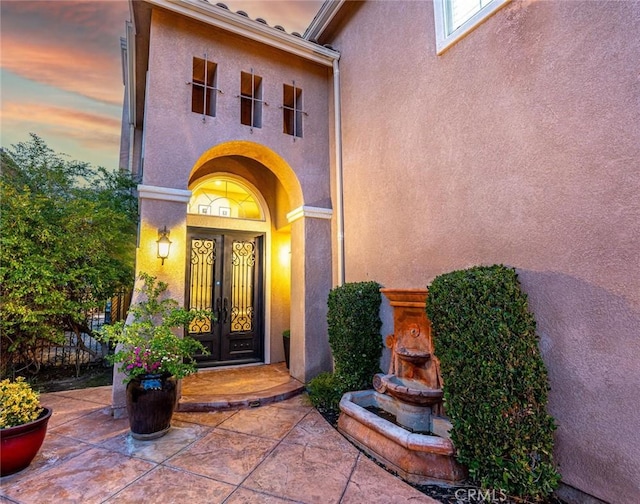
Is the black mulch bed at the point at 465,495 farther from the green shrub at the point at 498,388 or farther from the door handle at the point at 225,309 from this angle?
the door handle at the point at 225,309

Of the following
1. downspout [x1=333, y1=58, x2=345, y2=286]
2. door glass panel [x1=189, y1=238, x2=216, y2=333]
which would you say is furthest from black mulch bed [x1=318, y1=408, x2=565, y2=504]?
door glass panel [x1=189, y1=238, x2=216, y2=333]

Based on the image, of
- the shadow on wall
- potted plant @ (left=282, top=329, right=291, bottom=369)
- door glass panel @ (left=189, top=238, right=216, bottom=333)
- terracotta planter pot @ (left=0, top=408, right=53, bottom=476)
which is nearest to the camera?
the shadow on wall

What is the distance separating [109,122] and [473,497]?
11356mm

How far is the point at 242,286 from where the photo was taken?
21.0 ft

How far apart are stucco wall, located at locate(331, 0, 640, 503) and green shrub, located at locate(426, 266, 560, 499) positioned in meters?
0.27

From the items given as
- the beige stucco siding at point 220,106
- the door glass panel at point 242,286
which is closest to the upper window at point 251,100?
the beige stucco siding at point 220,106

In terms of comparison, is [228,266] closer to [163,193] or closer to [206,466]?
[163,193]

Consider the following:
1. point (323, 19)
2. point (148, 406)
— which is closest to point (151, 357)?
point (148, 406)

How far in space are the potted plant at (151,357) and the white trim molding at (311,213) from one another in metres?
2.25

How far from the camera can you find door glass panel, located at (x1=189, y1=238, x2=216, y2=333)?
19.6ft

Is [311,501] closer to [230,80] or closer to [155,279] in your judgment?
[155,279]

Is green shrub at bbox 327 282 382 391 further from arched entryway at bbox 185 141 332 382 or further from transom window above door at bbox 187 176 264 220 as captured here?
transom window above door at bbox 187 176 264 220

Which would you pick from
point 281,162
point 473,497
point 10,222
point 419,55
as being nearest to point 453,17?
point 419,55

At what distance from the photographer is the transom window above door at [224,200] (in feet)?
20.5
